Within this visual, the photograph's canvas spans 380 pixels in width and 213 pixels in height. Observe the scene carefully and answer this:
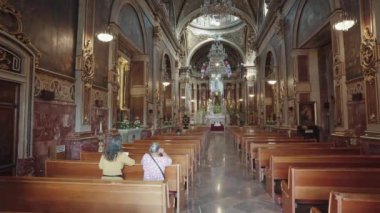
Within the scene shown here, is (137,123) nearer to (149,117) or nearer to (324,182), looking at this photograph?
(149,117)

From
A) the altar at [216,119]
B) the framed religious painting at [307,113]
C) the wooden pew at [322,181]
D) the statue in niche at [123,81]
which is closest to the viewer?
the wooden pew at [322,181]

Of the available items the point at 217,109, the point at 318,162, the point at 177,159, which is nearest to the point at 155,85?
the point at 177,159

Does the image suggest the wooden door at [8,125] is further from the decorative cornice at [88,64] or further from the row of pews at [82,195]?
the row of pews at [82,195]

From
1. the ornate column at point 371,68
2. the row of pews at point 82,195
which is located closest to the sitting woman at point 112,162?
the row of pews at point 82,195

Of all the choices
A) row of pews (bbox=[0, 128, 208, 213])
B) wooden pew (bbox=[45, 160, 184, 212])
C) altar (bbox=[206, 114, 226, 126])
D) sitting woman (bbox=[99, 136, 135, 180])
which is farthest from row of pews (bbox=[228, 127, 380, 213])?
altar (bbox=[206, 114, 226, 126])

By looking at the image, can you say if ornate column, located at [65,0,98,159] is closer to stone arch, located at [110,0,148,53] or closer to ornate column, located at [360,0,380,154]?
stone arch, located at [110,0,148,53]

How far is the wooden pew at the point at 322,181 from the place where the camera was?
288 cm

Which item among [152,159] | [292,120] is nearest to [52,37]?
[152,159]

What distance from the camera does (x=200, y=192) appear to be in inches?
189

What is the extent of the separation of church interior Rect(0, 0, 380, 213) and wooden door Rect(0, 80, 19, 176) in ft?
0.06

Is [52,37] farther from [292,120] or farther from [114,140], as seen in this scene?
[292,120]

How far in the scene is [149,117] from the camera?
12.6 meters

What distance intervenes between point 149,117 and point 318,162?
9.61 metres

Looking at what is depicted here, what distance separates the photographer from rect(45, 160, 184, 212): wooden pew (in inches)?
147
